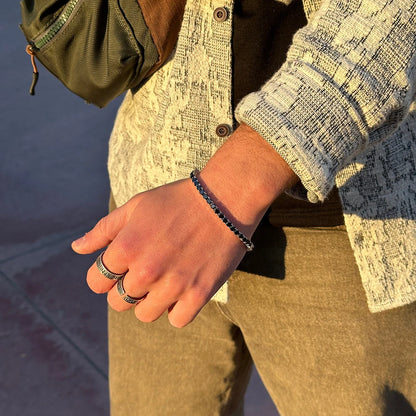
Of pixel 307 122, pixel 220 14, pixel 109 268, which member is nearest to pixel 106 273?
pixel 109 268

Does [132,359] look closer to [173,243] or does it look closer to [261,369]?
[261,369]

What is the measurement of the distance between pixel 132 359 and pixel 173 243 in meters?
0.79

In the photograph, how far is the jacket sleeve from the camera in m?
0.95

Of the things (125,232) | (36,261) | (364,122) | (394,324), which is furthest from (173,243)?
(36,261)

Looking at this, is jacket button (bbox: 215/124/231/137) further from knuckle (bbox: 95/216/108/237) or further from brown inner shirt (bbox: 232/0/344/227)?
knuckle (bbox: 95/216/108/237)

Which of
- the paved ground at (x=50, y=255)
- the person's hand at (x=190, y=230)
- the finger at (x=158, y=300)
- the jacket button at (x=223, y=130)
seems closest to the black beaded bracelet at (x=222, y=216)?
the person's hand at (x=190, y=230)

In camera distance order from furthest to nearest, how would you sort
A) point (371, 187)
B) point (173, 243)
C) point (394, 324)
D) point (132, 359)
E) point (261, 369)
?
1. point (132, 359)
2. point (261, 369)
3. point (394, 324)
4. point (371, 187)
5. point (173, 243)

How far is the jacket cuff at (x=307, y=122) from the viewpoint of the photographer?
941 mm

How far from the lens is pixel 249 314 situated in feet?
4.72

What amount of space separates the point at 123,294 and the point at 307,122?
370mm

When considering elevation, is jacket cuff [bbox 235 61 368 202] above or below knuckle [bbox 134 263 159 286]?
above

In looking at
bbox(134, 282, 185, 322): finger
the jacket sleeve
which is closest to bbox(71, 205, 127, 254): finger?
bbox(134, 282, 185, 322): finger

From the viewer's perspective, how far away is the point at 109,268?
975 millimetres

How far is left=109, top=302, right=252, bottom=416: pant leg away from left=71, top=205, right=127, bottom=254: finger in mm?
558
